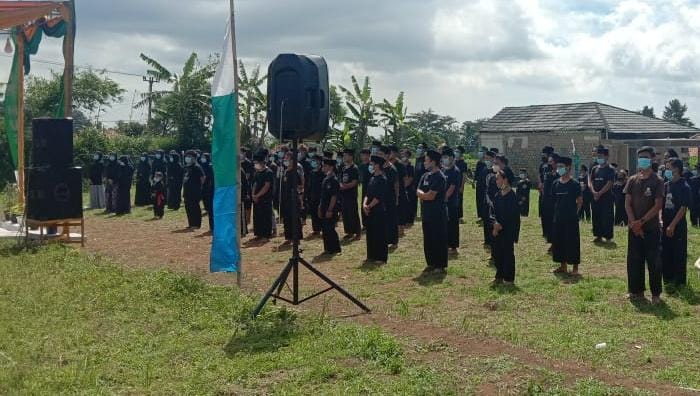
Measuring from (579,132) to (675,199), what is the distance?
2362 centimetres

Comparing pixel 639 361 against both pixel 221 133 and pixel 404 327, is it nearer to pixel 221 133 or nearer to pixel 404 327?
pixel 404 327

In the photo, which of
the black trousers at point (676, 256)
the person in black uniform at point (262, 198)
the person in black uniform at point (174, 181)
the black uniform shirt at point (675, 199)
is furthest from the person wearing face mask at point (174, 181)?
the black trousers at point (676, 256)

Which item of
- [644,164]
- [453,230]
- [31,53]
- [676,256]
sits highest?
[31,53]

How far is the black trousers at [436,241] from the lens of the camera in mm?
10289

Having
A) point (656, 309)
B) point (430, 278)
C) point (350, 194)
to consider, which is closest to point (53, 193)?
point (350, 194)

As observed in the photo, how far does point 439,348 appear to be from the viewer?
636 cm

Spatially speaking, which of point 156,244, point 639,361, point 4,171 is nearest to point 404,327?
point 639,361

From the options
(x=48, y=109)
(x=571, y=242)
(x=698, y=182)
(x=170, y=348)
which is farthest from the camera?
(x=48, y=109)

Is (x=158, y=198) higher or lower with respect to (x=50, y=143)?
lower

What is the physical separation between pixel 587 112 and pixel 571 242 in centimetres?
2556

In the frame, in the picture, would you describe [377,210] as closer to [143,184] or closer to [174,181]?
[174,181]

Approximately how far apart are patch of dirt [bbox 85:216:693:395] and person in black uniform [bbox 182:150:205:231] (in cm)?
43

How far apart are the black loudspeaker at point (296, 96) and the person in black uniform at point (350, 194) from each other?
16.3 ft

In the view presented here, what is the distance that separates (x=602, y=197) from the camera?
13.3 metres
